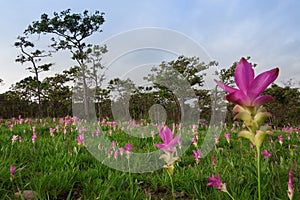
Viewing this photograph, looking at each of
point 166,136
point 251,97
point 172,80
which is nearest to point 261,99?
point 251,97

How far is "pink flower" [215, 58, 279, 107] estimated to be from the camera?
30.2 inches

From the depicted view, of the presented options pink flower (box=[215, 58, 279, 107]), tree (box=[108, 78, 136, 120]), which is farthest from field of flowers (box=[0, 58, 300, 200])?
tree (box=[108, 78, 136, 120])

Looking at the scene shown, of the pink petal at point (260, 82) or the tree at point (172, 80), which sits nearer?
the pink petal at point (260, 82)

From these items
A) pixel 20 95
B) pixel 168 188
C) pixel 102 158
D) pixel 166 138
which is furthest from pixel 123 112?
pixel 20 95

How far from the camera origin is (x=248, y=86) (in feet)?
2.56

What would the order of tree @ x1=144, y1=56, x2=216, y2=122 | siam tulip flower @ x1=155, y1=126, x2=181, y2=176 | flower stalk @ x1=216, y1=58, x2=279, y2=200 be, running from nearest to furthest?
1. flower stalk @ x1=216, y1=58, x2=279, y2=200
2. siam tulip flower @ x1=155, y1=126, x2=181, y2=176
3. tree @ x1=144, y1=56, x2=216, y2=122

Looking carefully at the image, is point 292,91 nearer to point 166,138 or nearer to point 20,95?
point 166,138

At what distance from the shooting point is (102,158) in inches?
129

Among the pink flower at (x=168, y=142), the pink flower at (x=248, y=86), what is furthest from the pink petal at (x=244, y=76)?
the pink flower at (x=168, y=142)

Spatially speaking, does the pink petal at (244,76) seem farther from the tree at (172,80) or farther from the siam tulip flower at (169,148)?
the tree at (172,80)

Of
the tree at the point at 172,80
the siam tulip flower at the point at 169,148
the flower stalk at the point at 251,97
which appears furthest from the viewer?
the tree at the point at 172,80

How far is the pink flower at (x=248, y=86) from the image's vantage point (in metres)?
0.77

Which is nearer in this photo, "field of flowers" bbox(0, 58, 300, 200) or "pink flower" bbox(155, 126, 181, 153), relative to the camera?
"field of flowers" bbox(0, 58, 300, 200)

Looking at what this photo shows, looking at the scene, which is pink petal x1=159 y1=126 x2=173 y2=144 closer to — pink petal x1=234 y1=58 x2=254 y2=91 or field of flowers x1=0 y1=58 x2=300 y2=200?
field of flowers x1=0 y1=58 x2=300 y2=200
